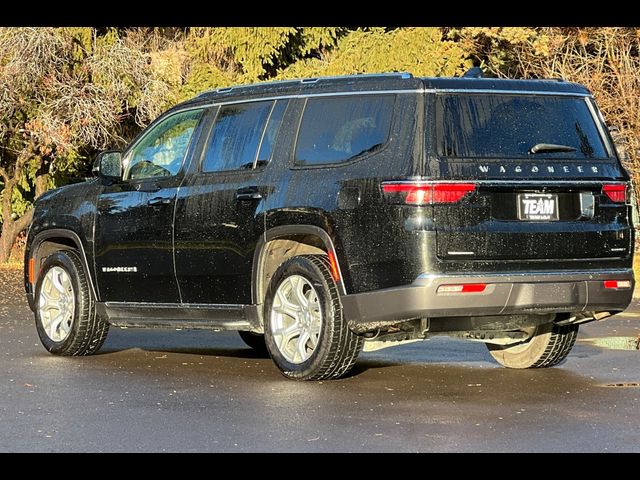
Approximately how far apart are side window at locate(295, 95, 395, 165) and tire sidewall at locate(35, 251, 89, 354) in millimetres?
2525

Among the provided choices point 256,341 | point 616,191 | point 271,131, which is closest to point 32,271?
point 256,341

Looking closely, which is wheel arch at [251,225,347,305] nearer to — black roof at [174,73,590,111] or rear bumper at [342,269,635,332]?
rear bumper at [342,269,635,332]

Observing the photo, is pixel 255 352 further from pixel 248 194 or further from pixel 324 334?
pixel 324 334

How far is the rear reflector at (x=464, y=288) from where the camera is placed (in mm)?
9234

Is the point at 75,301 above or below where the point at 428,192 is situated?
below

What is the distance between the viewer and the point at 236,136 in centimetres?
1087

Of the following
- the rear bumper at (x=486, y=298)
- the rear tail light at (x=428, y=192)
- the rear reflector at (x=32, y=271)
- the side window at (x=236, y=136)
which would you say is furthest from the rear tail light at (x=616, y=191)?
the rear reflector at (x=32, y=271)

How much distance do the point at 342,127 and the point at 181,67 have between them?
67.4ft

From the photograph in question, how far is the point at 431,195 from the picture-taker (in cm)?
926

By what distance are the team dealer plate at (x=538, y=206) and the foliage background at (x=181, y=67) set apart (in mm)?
15514
